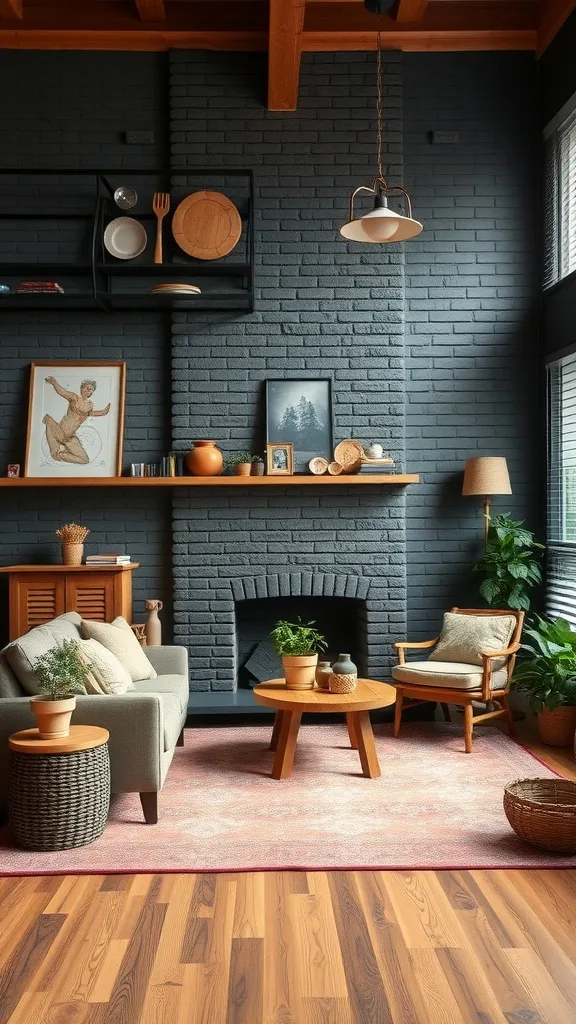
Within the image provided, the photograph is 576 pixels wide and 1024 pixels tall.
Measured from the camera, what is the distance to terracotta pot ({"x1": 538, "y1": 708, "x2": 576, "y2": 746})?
17.0 feet

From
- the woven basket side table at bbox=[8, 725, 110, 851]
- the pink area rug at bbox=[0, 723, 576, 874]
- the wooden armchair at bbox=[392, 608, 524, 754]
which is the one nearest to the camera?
the pink area rug at bbox=[0, 723, 576, 874]

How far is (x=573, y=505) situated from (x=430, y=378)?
1.32m

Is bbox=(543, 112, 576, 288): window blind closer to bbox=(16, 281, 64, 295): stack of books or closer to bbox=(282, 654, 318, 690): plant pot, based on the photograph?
bbox=(282, 654, 318, 690): plant pot

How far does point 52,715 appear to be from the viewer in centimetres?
361

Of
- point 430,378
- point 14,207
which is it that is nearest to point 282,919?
point 430,378

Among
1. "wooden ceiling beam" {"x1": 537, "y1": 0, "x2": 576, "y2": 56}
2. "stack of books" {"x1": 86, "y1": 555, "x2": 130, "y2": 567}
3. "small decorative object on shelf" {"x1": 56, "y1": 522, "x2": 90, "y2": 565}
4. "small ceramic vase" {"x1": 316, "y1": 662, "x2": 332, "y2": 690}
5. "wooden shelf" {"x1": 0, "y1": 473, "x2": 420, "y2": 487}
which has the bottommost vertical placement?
"small ceramic vase" {"x1": 316, "y1": 662, "x2": 332, "y2": 690}

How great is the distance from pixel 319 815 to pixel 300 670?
0.95 metres

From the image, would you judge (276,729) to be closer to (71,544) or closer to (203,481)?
(203,481)

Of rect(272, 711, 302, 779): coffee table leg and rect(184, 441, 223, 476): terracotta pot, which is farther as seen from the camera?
rect(184, 441, 223, 476): terracotta pot

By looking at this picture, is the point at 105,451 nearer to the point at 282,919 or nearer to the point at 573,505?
the point at 573,505

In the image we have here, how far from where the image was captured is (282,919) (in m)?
2.93

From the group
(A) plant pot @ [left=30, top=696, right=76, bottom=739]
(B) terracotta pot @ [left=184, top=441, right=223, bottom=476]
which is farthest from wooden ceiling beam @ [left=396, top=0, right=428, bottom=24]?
(A) plant pot @ [left=30, top=696, right=76, bottom=739]

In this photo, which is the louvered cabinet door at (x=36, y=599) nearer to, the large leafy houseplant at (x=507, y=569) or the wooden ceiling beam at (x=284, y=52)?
the large leafy houseplant at (x=507, y=569)

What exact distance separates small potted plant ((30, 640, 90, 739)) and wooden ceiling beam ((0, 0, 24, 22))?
4.34 meters
